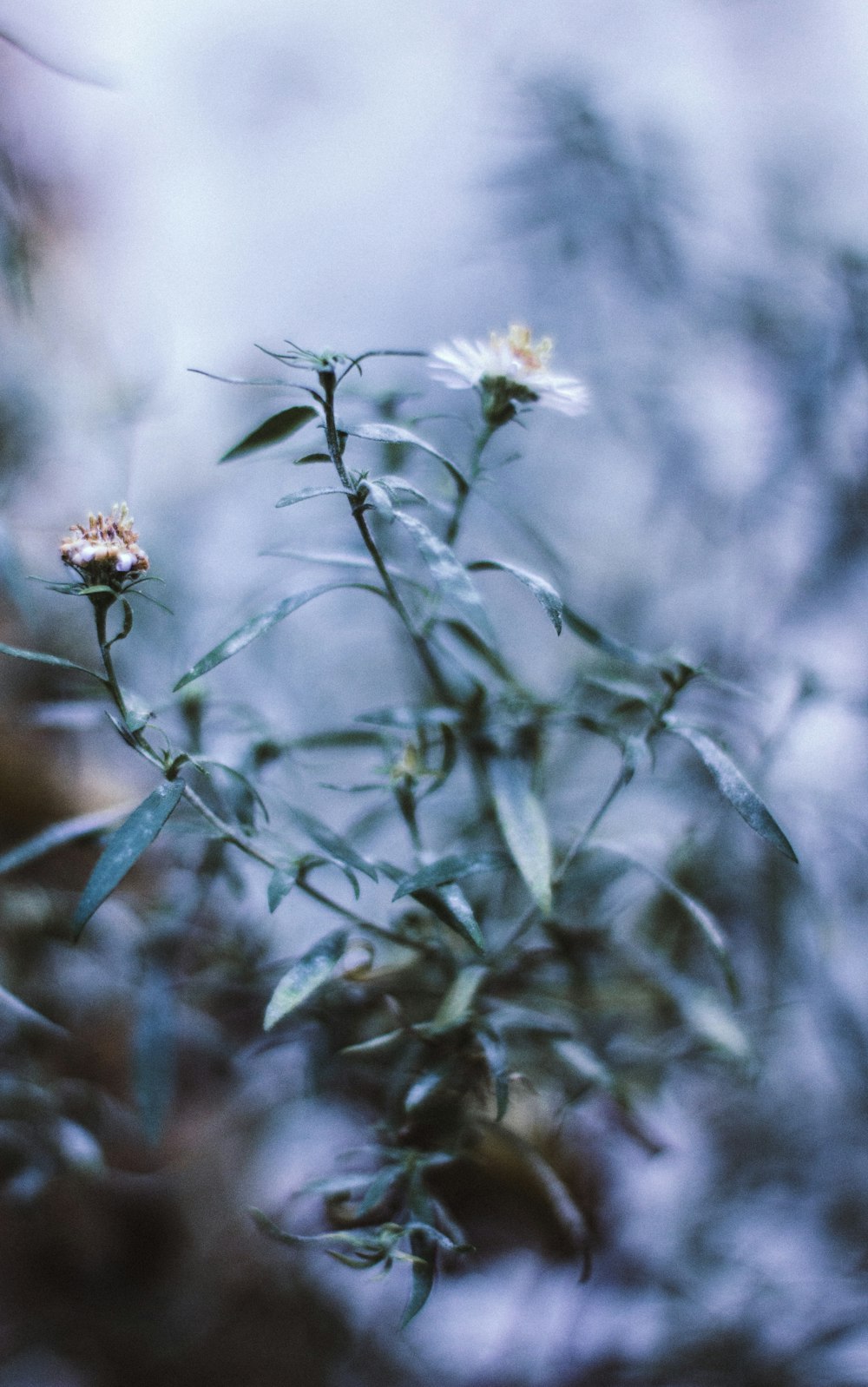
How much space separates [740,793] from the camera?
0.43 m

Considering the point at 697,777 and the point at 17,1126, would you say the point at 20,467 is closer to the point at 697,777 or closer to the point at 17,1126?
the point at 17,1126

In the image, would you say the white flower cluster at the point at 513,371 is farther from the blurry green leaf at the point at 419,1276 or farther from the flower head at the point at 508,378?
the blurry green leaf at the point at 419,1276

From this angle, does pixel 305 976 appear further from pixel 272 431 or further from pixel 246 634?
pixel 272 431

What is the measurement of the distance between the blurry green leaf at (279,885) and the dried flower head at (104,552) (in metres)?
0.16

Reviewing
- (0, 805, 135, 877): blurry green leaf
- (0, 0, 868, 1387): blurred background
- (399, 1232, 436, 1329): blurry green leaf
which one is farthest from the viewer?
(0, 0, 868, 1387): blurred background

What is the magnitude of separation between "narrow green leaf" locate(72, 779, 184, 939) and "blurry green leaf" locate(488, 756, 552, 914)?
17cm

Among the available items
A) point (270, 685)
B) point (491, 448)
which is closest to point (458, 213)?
point (491, 448)

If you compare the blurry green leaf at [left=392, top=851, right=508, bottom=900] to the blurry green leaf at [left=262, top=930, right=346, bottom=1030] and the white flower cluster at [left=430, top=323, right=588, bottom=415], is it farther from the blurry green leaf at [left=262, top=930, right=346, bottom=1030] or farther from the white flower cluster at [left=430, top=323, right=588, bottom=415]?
the white flower cluster at [left=430, top=323, right=588, bottom=415]

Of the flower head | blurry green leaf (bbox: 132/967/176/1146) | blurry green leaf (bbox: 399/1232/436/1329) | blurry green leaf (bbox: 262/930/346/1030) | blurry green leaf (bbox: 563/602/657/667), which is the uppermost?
the flower head

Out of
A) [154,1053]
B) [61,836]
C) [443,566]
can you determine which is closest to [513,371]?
[443,566]

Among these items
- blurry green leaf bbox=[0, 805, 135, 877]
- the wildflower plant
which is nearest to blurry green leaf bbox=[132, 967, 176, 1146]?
the wildflower plant

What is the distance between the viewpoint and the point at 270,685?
39.0 inches

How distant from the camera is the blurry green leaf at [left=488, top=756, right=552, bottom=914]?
464mm

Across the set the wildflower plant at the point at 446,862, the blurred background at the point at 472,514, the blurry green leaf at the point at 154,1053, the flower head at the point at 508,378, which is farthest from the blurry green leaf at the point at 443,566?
the blurry green leaf at the point at 154,1053
